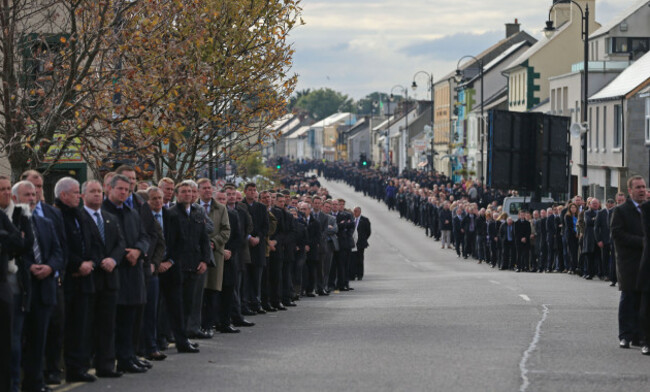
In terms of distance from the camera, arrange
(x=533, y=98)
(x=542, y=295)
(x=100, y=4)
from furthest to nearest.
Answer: (x=533, y=98) → (x=542, y=295) → (x=100, y=4)

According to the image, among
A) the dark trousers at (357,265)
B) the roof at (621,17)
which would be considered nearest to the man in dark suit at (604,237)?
the dark trousers at (357,265)

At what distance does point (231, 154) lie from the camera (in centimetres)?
2500

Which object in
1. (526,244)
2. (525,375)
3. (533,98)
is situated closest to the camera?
(525,375)

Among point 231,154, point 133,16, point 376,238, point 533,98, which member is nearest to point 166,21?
point 133,16

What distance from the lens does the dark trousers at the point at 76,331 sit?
450 inches

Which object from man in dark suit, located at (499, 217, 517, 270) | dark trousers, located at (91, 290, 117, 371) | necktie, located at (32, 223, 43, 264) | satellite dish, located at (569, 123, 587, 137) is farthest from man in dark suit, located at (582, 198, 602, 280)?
necktie, located at (32, 223, 43, 264)

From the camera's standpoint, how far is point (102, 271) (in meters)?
11.8

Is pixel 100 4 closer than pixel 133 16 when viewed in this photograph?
Yes

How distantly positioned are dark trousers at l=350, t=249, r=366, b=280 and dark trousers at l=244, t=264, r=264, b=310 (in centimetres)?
1446

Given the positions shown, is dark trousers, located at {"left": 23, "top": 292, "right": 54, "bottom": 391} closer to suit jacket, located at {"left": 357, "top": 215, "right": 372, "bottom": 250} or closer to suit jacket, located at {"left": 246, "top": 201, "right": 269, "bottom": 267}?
suit jacket, located at {"left": 246, "top": 201, "right": 269, "bottom": 267}

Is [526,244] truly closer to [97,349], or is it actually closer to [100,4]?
[100,4]

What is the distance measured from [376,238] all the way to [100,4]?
141 feet

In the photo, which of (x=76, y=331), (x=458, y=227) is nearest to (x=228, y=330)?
(x=76, y=331)

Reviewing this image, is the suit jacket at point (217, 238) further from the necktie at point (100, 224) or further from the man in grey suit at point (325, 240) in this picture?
the man in grey suit at point (325, 240)
